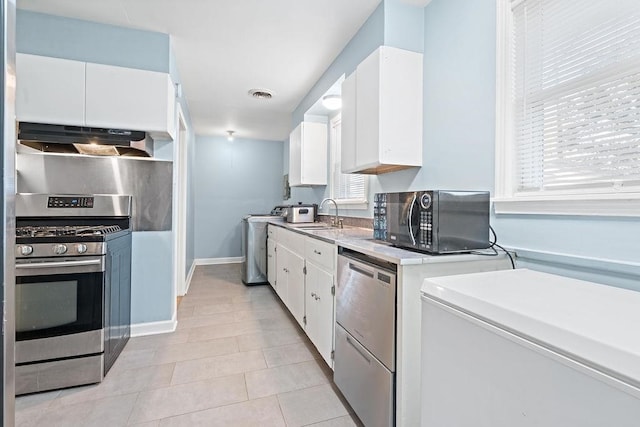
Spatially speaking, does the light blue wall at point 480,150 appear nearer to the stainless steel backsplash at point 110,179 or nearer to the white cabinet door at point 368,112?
the white cabinet door at point 368,112

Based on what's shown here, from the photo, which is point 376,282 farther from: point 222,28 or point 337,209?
point 222,28

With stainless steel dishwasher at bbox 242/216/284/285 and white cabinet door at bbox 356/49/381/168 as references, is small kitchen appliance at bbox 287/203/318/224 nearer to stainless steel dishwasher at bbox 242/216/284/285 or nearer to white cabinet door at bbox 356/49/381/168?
stainless steel dishwasher at bbox 242/216/284/285

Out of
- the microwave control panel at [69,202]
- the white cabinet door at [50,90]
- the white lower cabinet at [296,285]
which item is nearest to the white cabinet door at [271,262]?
the white lower cabinet at [296,285]

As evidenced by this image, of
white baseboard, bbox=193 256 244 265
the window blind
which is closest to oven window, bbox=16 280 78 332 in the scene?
the window blind

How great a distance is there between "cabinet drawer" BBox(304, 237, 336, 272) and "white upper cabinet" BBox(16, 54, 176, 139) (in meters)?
1.47

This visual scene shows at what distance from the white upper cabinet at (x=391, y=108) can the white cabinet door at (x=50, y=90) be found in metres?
2.07

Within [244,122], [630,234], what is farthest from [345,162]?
[244,122]

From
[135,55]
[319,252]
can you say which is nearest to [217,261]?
[135,55]

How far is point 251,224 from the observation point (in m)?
4.18

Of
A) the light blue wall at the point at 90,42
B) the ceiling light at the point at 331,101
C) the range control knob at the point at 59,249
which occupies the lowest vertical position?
the range control knob at the point at 59,249

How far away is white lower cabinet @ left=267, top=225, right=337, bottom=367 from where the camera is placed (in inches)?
74.1

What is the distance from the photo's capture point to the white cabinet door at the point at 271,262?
3.61 m

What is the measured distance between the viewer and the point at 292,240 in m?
2.78

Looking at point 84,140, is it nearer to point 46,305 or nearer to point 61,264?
point 61,264
